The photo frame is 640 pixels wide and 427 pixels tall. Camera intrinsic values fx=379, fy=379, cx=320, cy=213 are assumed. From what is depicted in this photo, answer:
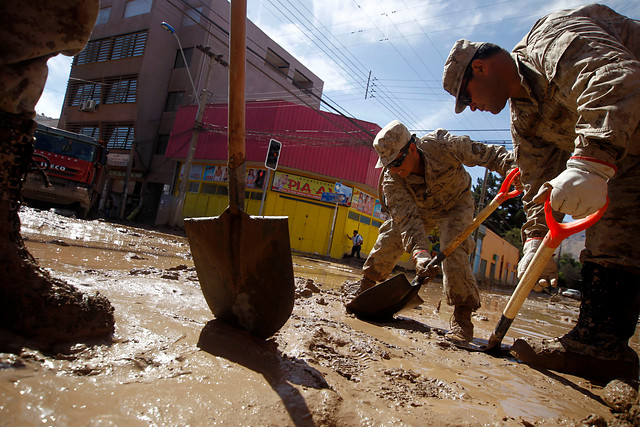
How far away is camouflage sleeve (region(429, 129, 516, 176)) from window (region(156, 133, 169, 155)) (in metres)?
19.7

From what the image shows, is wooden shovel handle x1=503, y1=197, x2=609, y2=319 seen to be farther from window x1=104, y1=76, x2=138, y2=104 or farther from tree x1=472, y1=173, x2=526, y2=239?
tree x1=472, y1=173, x2=526, y2=239

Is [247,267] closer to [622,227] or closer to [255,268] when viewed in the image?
[255,268]

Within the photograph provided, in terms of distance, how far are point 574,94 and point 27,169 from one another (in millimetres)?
2153

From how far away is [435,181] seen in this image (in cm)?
330

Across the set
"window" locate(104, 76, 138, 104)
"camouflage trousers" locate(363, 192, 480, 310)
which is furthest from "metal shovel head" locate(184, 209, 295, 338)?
"window" locate(104, 76, 138, 104)

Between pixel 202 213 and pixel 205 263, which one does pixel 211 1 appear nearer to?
pixel 202 213

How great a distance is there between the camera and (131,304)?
5.54ft

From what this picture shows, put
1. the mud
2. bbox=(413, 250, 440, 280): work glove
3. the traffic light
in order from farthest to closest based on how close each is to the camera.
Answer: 1. the traffic light
2. bbox=(413, 250, 440, 280): work glove
3. the mud

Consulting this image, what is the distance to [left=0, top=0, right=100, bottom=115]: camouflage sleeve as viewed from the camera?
1117mm

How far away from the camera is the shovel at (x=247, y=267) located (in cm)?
151

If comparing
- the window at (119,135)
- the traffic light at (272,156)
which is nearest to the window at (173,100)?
the window at (119,135)

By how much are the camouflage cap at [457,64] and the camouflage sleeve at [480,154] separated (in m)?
0.75

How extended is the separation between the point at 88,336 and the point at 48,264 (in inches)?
67.7

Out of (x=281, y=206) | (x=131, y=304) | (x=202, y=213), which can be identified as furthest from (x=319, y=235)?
(x=131, y=304)
